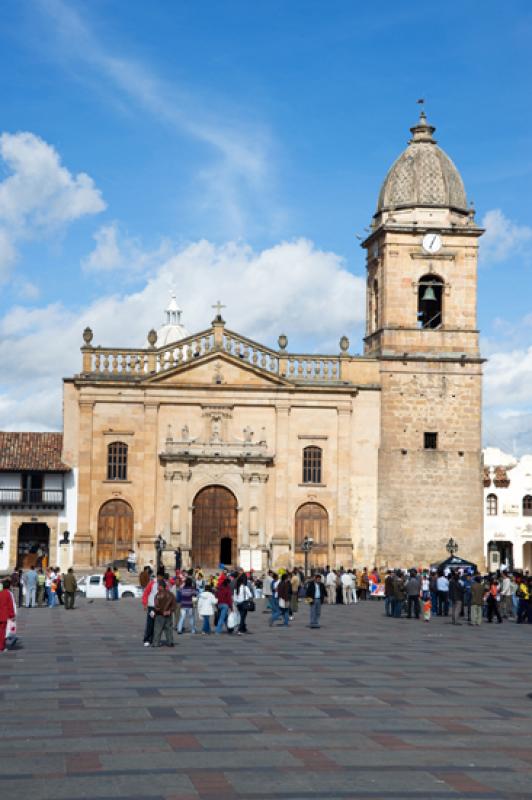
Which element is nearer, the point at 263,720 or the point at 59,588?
the point at 263,720

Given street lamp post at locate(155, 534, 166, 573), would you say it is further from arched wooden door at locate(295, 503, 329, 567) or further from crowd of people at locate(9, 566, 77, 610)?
crowd of people at locate(9, 566, 77, 610)

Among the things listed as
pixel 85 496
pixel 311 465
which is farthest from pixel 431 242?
pixel 85 496

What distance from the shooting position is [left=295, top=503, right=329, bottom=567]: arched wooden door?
54656 millimetres

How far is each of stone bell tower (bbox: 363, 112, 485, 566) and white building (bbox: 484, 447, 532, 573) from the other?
2039 cm

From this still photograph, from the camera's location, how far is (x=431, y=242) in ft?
182

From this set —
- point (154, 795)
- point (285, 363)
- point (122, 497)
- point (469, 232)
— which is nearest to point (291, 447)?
point (285, 363)

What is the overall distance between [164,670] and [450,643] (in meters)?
8.99

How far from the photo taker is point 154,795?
10688mm

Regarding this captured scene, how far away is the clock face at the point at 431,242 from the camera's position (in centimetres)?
5544

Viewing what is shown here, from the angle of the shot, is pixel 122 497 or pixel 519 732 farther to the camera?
pixel 122 497

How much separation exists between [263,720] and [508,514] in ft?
204

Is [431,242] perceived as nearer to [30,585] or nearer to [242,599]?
[30,585]

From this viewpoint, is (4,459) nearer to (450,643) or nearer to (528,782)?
(450,643)

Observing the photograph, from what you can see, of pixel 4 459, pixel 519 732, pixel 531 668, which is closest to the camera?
pixel 519 732
